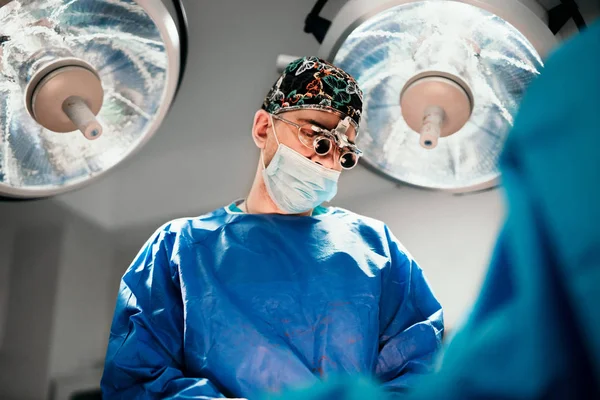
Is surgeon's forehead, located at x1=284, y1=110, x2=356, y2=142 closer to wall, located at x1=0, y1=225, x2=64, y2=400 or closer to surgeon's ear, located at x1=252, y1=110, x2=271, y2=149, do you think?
surgeon's ear, located at x1=252, y1=110, x2=271, y2=149

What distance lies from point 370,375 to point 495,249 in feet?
3.70

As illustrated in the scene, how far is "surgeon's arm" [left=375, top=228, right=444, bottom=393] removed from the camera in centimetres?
174

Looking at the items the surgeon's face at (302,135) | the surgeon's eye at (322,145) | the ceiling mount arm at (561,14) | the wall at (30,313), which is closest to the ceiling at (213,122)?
the wall at (30,313)

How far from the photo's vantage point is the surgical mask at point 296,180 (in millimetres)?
1793

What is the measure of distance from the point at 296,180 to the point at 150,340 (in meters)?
0.57

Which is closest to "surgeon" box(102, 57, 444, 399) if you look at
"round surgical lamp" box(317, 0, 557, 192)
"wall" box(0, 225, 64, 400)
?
"round surgical lamp" box(317, 0, 557, 192)

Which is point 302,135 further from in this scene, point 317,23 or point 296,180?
point 317,23

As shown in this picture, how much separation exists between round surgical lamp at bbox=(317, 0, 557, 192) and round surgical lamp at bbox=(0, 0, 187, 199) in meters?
0.48

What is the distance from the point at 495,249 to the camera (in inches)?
25.9

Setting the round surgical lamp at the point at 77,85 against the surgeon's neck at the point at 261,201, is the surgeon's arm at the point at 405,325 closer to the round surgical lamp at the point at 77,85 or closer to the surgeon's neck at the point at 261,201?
the surgeon's neck at the point at 261,201

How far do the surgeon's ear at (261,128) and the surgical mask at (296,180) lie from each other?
0.09 metres

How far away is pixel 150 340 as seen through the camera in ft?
5.49

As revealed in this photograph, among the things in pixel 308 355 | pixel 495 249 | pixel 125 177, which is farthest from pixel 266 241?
pixel 495 249

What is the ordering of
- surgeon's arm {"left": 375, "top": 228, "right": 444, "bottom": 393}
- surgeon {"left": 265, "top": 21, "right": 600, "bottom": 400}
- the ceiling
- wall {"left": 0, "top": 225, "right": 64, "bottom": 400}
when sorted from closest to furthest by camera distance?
surgeon {"left": 265, "top": 21, "right": 600, "bottom": 400} → surgeon's arm {"left": 375, "top": 228, "right": 444, "bottom": 393} → wall {"left": 0, "top": 225, "right": 64, "bottom": 400} → the ceiling
